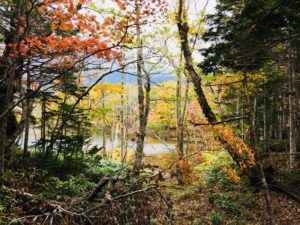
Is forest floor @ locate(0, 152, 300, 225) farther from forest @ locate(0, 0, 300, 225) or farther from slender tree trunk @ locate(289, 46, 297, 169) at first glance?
slender tree trunk @ locate(289, 46, 297, 169)

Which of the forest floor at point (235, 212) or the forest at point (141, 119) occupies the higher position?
the forest at point (141, 119)

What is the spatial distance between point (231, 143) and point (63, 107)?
6472mm

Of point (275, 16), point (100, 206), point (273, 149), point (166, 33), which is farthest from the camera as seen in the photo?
point (273, 149)

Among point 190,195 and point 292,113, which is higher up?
point 292,113

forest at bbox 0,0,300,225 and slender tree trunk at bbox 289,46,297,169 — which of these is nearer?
forest at bbox 0,0,300,225

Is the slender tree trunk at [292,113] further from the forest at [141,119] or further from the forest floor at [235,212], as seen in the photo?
the forest floor at [235,212]

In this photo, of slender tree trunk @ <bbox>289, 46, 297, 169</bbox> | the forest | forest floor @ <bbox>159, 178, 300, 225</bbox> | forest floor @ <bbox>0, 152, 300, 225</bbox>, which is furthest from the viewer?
slender tree trunk @ <bbox>289, 46, 297, 169</bbox>

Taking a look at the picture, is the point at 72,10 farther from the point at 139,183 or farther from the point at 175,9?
the point at 175,9

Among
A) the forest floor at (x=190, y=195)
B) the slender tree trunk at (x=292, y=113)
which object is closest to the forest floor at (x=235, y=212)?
the forest floor at (x=190, y=195)

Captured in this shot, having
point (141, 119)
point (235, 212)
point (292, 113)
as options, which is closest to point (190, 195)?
point (235, 212)

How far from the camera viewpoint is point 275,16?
261 inches

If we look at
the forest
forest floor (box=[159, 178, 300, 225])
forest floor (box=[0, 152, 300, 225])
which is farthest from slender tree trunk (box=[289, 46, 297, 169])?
forest floor (box=[159, 178, 300, 225])

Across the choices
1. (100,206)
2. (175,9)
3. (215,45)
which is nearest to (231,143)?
(215,45)

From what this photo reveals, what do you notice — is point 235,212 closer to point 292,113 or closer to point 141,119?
point 292,113
